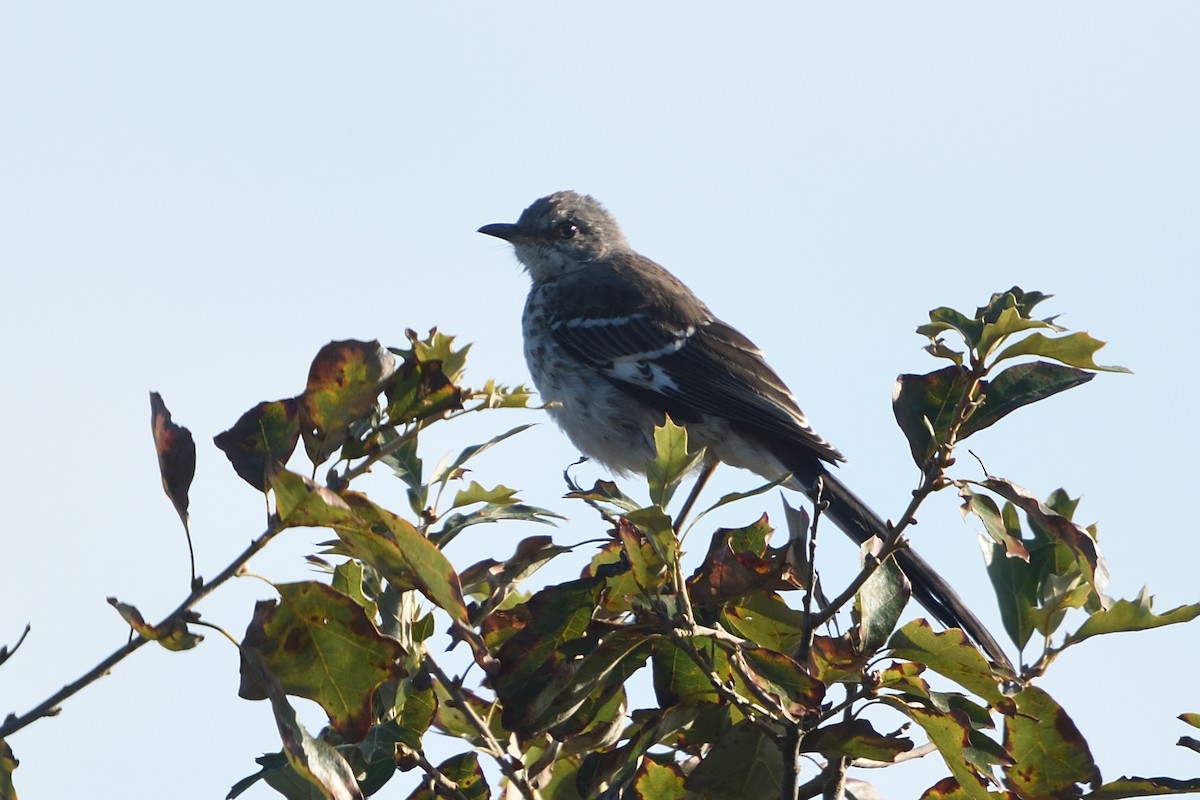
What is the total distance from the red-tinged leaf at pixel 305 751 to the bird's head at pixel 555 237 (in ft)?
20.2

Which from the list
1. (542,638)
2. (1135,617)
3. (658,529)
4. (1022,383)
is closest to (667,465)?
(658,529)

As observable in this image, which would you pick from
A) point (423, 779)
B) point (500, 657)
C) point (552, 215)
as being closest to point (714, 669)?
point (500, 657)

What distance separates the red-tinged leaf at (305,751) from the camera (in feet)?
6.05

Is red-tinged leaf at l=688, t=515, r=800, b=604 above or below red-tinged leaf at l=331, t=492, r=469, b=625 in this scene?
above

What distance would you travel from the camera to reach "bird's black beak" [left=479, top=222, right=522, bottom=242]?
26.6 feet

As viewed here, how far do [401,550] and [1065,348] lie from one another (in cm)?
111

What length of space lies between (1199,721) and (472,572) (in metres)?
1.30

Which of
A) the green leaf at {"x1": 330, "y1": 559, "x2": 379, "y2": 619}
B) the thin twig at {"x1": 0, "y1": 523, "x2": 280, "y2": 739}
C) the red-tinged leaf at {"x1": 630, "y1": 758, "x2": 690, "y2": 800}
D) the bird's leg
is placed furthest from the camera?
the bird's leg

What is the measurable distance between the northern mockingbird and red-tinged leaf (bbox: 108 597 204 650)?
3561 mm

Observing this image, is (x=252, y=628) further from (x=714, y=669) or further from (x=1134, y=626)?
(x=1134, y=626)

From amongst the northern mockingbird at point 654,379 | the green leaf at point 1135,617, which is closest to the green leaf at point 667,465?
the green leaf at point 1135,617

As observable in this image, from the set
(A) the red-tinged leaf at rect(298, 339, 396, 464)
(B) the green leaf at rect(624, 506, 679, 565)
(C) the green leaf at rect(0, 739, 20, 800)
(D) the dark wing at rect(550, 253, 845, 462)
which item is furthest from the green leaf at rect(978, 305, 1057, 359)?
(D) the dark wing at rect(550, 253, 845, 462)

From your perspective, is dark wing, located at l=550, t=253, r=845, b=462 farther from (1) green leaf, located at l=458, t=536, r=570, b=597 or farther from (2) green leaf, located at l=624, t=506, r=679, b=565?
(2) green leaf, located at l=624, t=506, r=679, b=565

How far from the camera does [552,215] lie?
827cm
